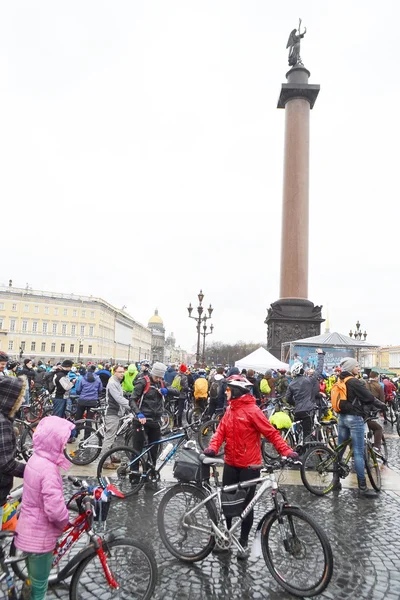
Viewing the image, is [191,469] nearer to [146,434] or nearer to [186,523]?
[186,523]

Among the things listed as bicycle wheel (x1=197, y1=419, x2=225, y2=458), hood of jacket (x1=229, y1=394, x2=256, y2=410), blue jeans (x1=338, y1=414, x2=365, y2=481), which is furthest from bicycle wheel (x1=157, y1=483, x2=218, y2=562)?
bicycle wheel (x1=197, y1=419, x2=225, y2=458)

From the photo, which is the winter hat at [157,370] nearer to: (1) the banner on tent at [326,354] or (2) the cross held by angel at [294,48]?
(1) the banner on tent at [326,354]

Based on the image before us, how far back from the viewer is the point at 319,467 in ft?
22.1

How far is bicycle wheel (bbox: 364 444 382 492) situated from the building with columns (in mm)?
85327

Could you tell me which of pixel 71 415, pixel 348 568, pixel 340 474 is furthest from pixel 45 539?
pixel 71 415

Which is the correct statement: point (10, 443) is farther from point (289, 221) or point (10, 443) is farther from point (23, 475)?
point (289, 221)

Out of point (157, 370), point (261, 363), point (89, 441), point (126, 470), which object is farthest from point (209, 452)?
point (261, 363)

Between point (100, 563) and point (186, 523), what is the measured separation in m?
1.37

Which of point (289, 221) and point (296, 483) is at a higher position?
point (289, 221)

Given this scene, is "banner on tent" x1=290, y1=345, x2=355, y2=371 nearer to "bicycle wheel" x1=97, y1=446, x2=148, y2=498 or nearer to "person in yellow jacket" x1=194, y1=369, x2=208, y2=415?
"person in yellow jacket" x1=194, y1=369, x2=208, y2=415

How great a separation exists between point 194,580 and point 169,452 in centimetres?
226

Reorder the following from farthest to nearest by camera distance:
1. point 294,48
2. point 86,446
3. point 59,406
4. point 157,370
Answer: point 294,48 → point 59,406 → point 86,446 → point 157,370

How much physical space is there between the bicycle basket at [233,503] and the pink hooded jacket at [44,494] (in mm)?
1665

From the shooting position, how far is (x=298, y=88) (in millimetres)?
27188
